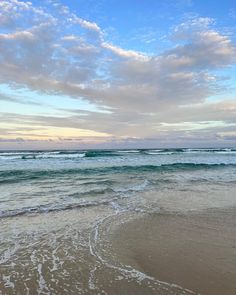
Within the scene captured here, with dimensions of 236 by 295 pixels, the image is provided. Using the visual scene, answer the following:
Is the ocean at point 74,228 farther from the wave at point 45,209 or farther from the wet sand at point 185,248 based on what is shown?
the wet sand at point 185,248

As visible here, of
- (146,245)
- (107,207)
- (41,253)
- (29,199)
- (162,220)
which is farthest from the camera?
(29,199)

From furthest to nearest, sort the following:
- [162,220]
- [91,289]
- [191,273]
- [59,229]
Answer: [162,220]
[59,229]
[191,273]
[91,289]

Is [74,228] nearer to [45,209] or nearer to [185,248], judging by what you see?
[45,209]

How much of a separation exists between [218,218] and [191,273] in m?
3.87

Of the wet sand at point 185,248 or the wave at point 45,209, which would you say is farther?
the wave at point 45,209

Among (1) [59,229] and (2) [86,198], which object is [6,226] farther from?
(2) [86,198]

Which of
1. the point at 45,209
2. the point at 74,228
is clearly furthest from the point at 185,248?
the point at 45,209

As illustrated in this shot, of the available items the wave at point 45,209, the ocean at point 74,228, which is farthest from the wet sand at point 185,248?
A: the wave at point 45,209

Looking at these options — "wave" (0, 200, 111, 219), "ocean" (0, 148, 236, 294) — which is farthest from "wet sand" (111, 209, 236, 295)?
"wave" (0, 200, 111, 219)

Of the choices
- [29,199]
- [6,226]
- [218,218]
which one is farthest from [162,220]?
[29,199]

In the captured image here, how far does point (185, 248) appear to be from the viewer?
19.6ft

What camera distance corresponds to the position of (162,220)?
8.26 metres

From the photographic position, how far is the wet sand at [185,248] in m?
4.63

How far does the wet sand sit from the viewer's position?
182 inches
